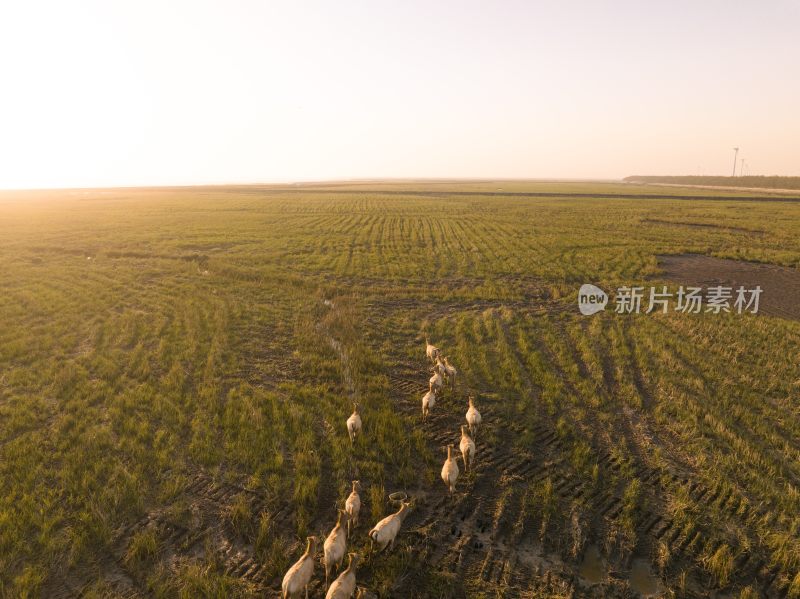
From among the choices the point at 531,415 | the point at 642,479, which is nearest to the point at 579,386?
the point at 531,415

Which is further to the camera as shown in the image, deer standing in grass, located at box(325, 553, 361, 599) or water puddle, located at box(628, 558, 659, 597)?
water puddle, located at box(628, 558, 659, 597)

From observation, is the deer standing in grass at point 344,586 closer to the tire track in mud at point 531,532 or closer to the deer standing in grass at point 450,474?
the tire track in mud at point 531,532

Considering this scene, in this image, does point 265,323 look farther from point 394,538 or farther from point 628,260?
point 628,260

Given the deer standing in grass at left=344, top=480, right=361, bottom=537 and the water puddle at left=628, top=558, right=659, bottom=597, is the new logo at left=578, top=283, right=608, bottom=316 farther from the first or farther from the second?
the deer standing in grass at left=344, top=480, right=361, bottom=537

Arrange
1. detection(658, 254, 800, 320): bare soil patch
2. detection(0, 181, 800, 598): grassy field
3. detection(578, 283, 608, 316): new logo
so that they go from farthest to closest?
1. detection(658, 254, 800, 320): bare soil patch
2. detection(578, 283, 608, 316): new logo
3. detection(0, 181, 800, 598): grassy field

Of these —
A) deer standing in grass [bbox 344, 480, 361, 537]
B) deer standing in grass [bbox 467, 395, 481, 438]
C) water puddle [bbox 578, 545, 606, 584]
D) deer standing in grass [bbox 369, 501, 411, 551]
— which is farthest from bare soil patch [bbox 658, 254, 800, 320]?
deer standing in grass [bbox 344, 480, 361, 537]

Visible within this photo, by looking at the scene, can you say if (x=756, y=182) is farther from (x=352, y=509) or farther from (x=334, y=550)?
(x=334, y=550)

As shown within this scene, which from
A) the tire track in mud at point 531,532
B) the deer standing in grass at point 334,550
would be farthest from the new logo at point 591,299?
the deer standing in grass at point 334,550
